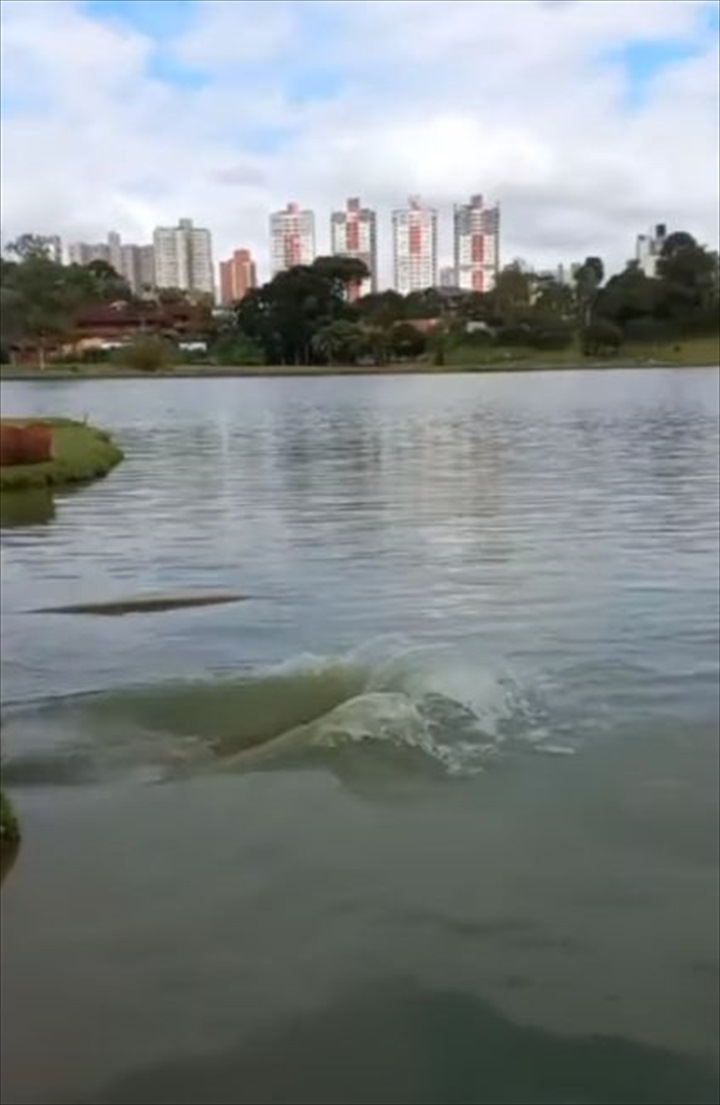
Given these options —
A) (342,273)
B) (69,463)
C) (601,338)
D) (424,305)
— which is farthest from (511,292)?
(69,463)

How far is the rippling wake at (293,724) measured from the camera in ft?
30.7

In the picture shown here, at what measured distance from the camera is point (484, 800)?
858cm

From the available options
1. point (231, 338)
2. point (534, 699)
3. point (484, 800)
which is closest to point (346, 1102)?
point (484, 800)

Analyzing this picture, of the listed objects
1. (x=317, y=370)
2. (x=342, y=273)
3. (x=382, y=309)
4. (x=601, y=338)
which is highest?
(x=342, y=273)

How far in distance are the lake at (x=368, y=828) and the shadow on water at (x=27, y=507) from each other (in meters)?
5.08

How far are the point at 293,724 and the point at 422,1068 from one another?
4.70m

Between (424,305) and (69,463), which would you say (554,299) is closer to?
(424,305)

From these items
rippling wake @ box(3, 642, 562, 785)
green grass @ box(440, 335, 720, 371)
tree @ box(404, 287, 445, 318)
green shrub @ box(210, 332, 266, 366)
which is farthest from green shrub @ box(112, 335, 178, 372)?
rippling wake @ box(3, 642, 562, 785)

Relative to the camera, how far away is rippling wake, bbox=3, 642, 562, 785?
30.7 ft

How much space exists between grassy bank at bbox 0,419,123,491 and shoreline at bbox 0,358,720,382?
66.2 meters

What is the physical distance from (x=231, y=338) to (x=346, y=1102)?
116944mm

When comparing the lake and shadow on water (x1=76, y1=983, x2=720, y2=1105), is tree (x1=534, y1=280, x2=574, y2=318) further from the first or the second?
shadow on water (x1=76, y1=983, x2=720, y2=1105)

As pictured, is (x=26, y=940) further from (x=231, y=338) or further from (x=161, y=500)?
(x=231, y=338)

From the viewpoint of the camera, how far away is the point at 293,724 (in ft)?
33.9
